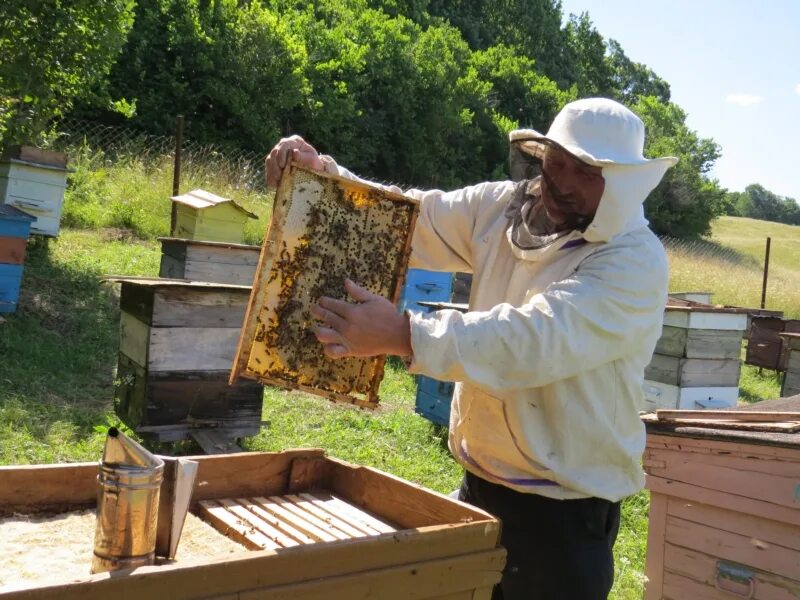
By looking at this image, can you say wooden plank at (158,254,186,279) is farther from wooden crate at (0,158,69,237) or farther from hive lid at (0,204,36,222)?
wooden crate at (0,158,69,237)

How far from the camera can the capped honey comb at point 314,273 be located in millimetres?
1950

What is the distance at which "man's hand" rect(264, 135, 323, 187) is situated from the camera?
2102 mm

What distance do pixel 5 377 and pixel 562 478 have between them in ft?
16.7

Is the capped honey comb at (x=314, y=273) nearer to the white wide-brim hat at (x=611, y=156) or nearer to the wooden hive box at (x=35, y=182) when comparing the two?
the white wide-brim hat at (x=611, y=156)

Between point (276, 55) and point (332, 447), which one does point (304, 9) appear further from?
point (332, 447)

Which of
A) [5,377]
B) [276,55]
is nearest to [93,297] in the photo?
[5,377]

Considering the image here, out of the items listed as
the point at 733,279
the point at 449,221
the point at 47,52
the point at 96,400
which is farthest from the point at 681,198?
the point at 449,221

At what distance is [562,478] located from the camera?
6.47ft

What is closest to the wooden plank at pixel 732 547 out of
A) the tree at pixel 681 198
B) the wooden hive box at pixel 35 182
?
the wooden hive box at pixel 35 182

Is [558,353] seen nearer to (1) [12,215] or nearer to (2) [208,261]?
(2) [208,261]

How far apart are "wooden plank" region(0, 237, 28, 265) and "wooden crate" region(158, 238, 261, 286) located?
1181mm

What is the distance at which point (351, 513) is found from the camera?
191 centimetres

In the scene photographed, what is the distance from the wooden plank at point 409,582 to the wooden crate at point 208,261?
546cm

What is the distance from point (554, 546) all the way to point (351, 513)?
54cm
